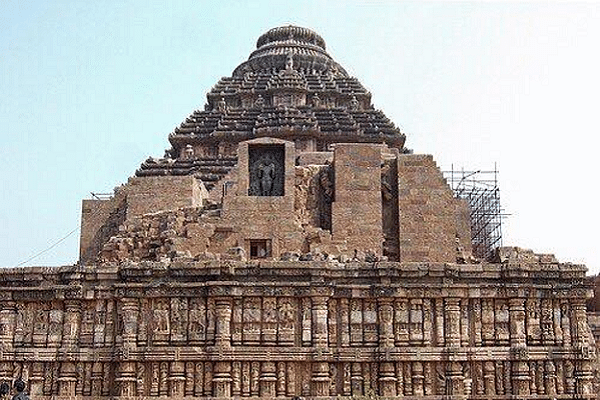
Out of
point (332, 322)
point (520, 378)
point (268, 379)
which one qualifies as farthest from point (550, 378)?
point (268, 379)

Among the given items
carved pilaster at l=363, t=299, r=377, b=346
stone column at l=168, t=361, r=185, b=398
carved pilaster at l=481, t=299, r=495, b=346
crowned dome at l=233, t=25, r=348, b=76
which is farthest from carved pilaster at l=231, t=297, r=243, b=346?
crowned dome at l=233, t=25, r=348, b=76

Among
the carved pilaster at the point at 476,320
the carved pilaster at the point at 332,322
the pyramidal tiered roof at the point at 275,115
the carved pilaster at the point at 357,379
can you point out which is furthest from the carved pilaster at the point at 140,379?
the pyramidal tiered roof at the point at 275,115

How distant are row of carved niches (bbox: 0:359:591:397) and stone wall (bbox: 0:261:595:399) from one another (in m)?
0.02

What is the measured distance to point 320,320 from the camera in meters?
18.0

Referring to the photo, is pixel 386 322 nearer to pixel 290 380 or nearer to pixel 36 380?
pixel 290 380

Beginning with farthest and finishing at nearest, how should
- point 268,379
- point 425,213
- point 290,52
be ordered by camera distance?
1. point 290,52
2. point 425,213
3. point 268,379

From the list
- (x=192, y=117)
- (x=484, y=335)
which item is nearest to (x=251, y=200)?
(x=484, y=335)

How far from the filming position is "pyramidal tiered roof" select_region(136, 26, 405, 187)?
35688mm

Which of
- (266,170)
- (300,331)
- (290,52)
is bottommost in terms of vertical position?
(300,331)

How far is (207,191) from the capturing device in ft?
103

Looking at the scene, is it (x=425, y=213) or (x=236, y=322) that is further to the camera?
(x=425, y=213)

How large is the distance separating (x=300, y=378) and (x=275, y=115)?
20658 mm

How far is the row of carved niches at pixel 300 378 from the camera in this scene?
1777cm

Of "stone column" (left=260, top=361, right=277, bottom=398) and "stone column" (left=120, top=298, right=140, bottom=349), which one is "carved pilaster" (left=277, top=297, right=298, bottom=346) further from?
"stone column" (left=120, top=298, right=140, bottom=349)
